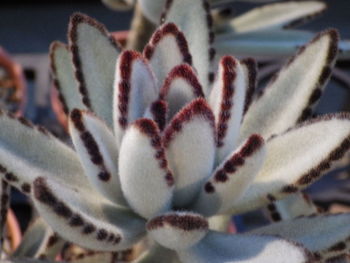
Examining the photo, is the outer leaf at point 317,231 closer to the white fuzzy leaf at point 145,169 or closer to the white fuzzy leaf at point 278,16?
the white fuzzy leaf at point 145,169

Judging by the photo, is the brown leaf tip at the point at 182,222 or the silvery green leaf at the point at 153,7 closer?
the brown leaf tip at the point at 182,222

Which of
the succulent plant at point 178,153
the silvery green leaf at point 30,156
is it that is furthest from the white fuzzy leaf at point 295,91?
the silvery green leaf at point 30,156

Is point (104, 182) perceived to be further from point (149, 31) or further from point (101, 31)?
point (149, 31)

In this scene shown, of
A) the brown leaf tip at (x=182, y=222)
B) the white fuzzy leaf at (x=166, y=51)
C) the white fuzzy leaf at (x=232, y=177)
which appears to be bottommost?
the brown leaf tip at (x=182, y=222)

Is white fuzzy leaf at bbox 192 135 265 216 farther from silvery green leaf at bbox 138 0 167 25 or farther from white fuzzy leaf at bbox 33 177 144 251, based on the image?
silvery green leaf at bbox 138 0 167 25

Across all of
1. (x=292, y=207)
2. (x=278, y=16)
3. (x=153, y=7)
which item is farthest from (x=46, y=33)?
(x=292, y=207)

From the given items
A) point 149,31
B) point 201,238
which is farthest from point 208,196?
point 149,31

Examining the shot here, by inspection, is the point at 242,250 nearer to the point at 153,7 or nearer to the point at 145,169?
the point at 145,169

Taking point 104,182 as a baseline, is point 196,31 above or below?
above
